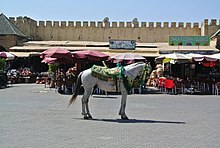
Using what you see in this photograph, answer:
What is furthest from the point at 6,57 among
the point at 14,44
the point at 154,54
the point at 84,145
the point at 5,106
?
the point at 84,145

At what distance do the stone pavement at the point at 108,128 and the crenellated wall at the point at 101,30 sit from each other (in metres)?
27.7

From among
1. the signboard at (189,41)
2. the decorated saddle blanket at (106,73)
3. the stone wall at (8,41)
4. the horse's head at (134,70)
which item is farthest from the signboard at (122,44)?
the decorated saddle blanket at (106,73)

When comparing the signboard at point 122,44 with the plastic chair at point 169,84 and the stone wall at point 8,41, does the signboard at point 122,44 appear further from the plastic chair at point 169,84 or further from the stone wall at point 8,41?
the plastic chair at point 169,84

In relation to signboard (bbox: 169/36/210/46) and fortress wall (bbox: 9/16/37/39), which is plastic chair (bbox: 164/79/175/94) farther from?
fortress wall (bbox: 9/16/37/39)

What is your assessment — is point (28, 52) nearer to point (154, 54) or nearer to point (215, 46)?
point (154, 54)

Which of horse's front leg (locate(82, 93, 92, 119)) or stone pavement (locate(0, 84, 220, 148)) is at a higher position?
horse's front leg (locate(82, 93, 92, 119))

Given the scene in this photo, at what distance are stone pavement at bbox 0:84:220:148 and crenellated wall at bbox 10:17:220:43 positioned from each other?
2771 centimetres

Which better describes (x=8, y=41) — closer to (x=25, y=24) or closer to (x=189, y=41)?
(x=25, y=24)

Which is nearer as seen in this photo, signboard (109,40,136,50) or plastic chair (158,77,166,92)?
plastic chair (158,77,166,92)

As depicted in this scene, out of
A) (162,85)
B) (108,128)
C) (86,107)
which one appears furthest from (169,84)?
(108,128)

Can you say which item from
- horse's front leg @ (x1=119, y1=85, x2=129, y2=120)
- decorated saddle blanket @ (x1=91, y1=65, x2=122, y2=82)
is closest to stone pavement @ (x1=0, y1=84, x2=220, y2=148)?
horse's front leg @ (x1=119, y1=85, x2=129, y2=120)

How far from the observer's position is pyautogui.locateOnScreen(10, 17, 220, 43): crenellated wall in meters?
42.3

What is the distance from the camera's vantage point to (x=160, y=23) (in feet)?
140

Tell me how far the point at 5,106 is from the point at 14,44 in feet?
80.4
